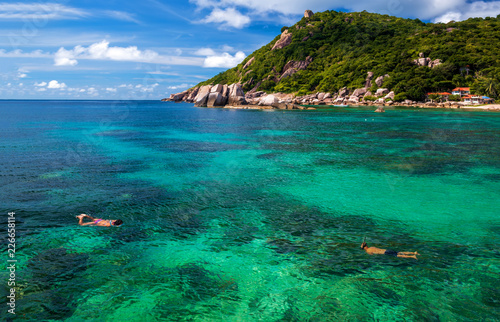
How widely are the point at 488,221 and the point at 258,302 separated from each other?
1388 centimetres

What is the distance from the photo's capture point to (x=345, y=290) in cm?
994

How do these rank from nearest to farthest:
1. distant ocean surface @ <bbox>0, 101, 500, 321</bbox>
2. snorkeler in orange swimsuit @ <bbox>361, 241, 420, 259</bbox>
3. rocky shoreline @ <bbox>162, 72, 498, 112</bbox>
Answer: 1. distant ocean surface @ <bbox>0, 101, 500, 321</bbox>
2. snorkeler in orange swimsuit @ <bbox>361, 241, 420, 259</bbox>
3. rocky shoreline @ <bbox>162, 72, 498, 112</bbox>

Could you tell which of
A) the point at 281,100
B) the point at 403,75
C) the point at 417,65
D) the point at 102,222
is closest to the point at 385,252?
the point at 102,222

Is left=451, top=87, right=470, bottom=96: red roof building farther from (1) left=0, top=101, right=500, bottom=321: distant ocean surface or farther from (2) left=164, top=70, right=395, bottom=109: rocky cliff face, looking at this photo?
(1) left=0, top=101, right=500, bottom=321: distant ocean surface

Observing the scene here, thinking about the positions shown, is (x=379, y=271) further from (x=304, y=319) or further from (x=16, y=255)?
(x=16, y=255)

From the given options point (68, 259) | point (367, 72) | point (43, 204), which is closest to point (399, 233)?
point (68, 259)

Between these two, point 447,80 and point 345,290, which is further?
point 447,80

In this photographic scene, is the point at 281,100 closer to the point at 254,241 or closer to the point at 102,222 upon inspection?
the point at 102,222

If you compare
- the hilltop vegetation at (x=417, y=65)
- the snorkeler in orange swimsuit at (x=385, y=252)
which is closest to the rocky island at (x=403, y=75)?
the hilltop vegetation at (x=417, y=65)

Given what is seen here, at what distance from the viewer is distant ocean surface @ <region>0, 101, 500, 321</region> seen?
932 cm

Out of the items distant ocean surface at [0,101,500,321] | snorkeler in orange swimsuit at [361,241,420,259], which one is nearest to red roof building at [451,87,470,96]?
distant ocean surface at [0,101,500,321]

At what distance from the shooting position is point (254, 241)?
13406 millimetres

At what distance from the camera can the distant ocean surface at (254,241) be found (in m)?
9.32

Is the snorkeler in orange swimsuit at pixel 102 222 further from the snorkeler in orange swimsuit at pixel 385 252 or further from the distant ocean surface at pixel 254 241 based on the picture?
the snorkeler in orange swimsuit at pixel 385 252
